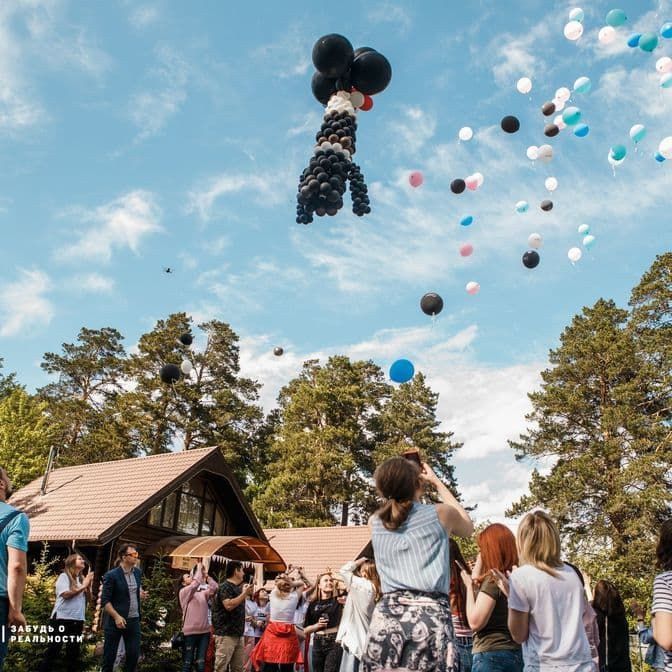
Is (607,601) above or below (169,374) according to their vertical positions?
below

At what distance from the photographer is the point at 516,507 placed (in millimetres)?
30766

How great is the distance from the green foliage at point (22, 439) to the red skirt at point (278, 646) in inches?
1065

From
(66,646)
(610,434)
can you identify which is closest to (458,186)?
(66,646)

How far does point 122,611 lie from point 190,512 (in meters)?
12.8

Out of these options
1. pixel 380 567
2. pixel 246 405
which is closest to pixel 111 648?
pixel 380 567

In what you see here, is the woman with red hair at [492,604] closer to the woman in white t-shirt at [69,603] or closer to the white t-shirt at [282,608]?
the white t-shirt at [282,608]

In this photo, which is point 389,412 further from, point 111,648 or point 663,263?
point 111,648

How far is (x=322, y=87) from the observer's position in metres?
9.45

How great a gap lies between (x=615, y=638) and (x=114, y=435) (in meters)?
34.3

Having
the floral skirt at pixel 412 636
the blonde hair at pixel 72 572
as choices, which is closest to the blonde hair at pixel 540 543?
the floral skirt at pixel 412 636

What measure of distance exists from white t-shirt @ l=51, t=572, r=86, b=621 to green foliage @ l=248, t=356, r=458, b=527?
27.4 metres

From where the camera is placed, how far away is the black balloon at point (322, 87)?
9.35 meters

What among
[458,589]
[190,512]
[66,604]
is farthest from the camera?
[190,512]

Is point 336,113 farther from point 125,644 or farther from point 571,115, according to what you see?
point 125,644
